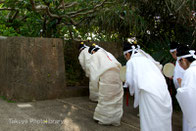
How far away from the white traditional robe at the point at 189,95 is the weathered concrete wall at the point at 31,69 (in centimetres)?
350

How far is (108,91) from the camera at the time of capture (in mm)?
4609

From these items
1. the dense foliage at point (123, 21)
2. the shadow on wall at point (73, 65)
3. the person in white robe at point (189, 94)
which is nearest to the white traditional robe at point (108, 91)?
the person in white robe at point (189, 94)

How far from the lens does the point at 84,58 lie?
22.3 feet

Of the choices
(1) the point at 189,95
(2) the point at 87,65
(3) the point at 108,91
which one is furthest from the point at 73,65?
(1) the point at 189,95

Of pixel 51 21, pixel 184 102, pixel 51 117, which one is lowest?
pixel 51 117

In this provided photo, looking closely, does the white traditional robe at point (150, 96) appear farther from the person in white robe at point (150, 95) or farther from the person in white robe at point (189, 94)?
the person in white robe at point (189, 94)

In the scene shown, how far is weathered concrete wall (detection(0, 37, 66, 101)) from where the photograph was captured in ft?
18.3

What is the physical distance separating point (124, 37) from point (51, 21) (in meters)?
2.42

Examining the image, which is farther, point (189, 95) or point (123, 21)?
point (123, 21)

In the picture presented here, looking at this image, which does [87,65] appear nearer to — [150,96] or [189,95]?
[150,96]

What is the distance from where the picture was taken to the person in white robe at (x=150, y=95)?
354 cm

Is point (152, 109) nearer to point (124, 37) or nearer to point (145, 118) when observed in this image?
point (145, 118)

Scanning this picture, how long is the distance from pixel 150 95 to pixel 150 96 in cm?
1

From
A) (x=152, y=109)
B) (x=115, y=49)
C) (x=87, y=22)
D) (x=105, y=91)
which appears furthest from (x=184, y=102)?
(x=87, y=22)
